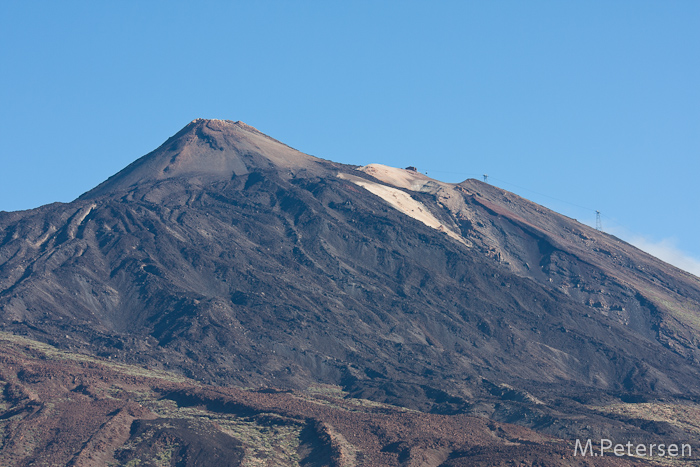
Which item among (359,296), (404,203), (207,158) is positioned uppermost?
(207,158)

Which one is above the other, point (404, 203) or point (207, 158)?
point (207, 158)

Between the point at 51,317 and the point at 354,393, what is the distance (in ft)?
109

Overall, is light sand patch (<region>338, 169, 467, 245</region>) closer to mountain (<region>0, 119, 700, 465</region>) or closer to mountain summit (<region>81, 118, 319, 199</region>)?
mountain (<region>0, 119, 700, 465</region>)

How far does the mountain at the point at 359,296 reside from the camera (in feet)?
283

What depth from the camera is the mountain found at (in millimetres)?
86250

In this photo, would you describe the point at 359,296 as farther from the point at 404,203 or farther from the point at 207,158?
the point at 207,158

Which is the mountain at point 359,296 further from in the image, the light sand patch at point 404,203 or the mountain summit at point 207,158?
the mountain summit at point 207,158

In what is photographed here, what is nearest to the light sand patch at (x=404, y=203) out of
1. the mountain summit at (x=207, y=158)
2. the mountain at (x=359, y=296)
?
the mountain at (x=359, y=296)

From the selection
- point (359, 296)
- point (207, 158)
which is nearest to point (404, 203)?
point (359, 296)

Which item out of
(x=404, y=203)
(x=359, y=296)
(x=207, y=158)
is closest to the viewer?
(x=359, y=296)

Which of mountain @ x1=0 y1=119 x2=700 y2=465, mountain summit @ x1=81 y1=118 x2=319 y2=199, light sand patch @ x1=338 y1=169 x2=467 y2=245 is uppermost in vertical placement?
mountain summit @ x1=81 y1=118 x2=319 y2=199

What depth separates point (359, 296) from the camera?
364ft

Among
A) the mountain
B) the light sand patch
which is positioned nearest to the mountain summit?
the mountain

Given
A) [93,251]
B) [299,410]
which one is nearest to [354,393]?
[299,410]
